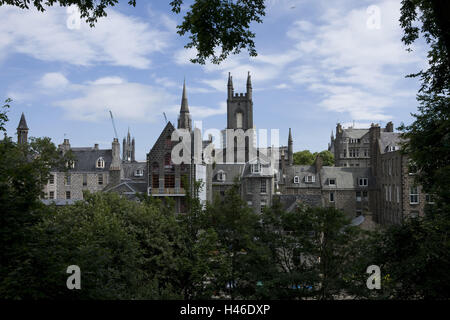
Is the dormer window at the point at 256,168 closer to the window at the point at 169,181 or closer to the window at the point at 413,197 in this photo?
the window at the point at 169,181

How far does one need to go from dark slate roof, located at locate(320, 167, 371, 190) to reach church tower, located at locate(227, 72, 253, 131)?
38.4m

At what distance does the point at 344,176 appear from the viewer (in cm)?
6694

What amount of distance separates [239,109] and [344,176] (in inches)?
1742

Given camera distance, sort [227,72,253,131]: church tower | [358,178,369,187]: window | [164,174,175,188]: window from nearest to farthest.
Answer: [164,174,175,188]: window, [358,178,369,187]: window, [227,72,253,131]: church tower

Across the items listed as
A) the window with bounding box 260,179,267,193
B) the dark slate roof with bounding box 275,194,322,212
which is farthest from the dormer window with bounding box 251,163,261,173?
the dark slate roof with bounding box 275,194,322,212

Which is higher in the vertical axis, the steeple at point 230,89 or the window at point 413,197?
the steeple at point 230,89

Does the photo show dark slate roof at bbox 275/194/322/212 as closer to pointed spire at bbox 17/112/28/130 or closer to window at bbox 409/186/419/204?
window at bbox 409/186/419/204

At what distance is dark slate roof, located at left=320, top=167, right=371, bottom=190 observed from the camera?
6569 centimetres

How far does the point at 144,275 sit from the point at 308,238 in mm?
8507

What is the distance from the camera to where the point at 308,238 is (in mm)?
18016

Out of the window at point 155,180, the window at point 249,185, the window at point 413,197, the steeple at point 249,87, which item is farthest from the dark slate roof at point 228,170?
the steeple at point 249,87

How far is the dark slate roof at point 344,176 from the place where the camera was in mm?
65688

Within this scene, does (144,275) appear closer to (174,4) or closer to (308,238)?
(308,238)

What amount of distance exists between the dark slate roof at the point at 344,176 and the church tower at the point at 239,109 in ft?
126
